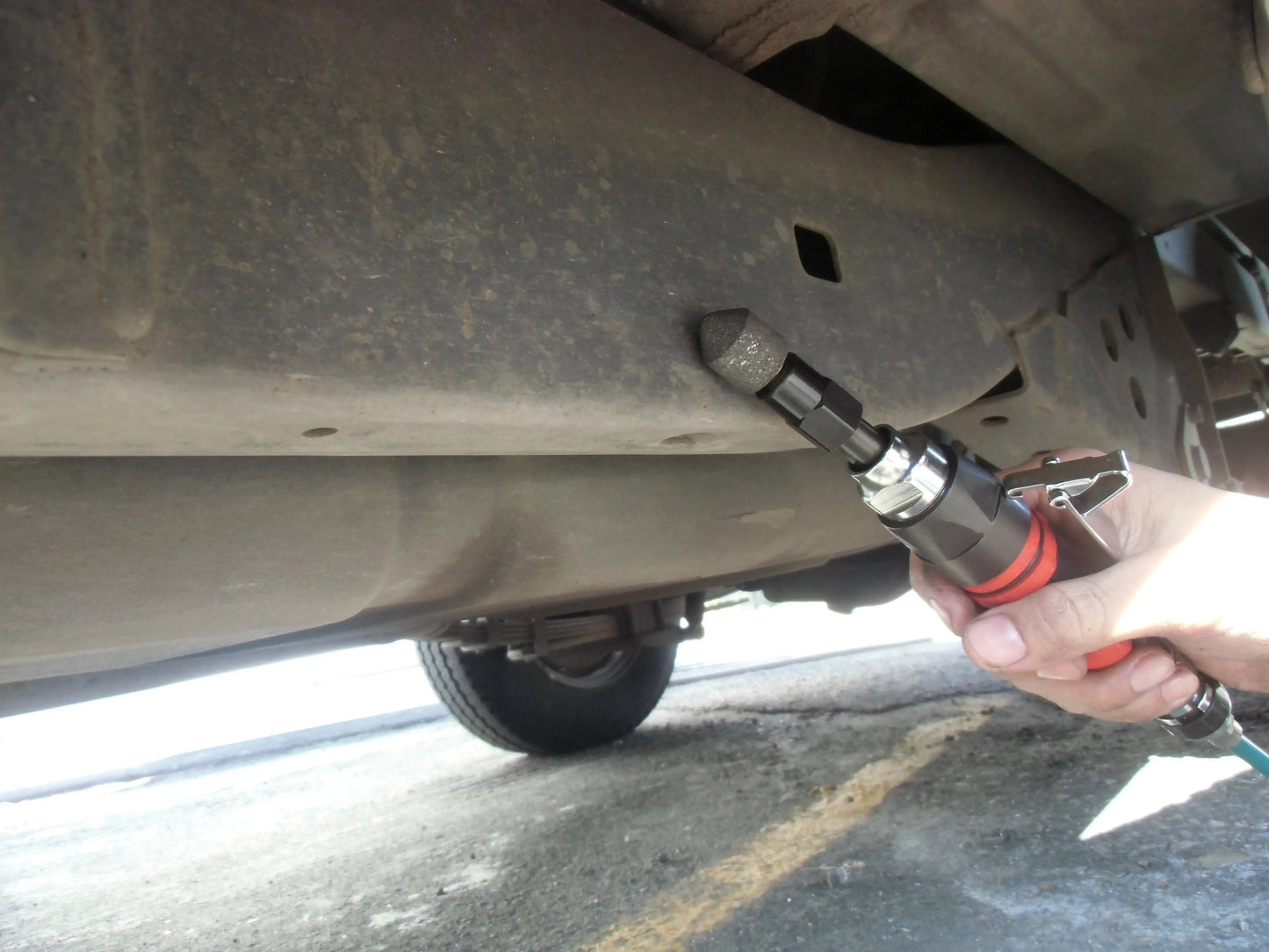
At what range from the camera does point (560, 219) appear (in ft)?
1.75

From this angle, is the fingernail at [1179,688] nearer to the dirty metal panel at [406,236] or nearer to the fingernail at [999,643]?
the fingernail at [999,643]

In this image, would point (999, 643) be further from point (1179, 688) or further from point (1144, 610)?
point (1179, 688)

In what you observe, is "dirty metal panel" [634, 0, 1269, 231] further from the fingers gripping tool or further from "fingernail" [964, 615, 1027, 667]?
"fingernail" [964, 615, 1027, 667]

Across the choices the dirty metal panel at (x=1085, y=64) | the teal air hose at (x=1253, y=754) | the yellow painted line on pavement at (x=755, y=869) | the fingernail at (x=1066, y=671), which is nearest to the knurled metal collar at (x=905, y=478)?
the fingernail at (x=1066, y=671)

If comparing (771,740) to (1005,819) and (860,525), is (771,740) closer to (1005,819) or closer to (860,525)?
(1005,819)

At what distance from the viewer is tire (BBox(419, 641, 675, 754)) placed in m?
1.91

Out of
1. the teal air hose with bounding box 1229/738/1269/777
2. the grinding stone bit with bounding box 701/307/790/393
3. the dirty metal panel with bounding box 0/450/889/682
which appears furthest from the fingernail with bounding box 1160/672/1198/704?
the grinding stone bit with bounding box 701/307/790/393

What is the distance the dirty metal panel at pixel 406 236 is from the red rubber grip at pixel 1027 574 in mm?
136

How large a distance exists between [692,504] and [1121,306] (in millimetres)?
623

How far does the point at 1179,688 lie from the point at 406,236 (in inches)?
30.2

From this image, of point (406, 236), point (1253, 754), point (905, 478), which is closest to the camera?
point (406, 236)

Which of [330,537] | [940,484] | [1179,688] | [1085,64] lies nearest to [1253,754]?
[1179,688]

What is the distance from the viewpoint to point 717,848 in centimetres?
130

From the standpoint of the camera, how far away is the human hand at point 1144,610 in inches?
24.9
